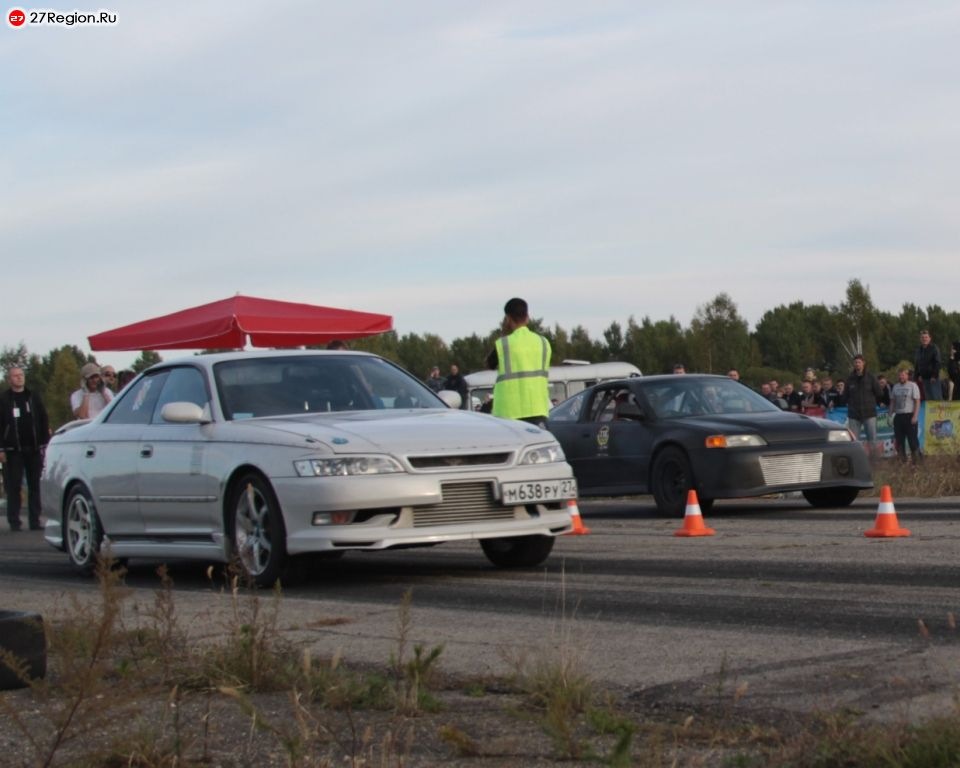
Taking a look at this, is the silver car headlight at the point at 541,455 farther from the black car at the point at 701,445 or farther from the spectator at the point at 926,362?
the spectator at the point at 926,362

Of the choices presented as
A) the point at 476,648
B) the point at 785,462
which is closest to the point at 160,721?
the point at 476,648

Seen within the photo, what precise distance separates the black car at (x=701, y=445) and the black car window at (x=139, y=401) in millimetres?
5455

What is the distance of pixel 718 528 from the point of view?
1331 centimetres

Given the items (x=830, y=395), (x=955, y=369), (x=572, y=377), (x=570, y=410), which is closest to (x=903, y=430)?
(x=955, y=369)

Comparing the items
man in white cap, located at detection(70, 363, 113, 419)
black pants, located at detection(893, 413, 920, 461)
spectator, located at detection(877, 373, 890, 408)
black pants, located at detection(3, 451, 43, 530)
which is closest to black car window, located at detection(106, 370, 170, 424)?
man in white cap, located at detection(70, 363, 113, 419)

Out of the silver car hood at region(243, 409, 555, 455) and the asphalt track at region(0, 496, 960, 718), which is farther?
the silver car hood at region(243, 409, 555, 455)

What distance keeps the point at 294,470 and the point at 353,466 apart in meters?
0.37

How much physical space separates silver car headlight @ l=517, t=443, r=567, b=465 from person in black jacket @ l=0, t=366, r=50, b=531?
10313mm

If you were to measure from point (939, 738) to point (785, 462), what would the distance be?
10.6 metres

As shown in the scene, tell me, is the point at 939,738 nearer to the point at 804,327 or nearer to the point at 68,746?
the point at 68,746

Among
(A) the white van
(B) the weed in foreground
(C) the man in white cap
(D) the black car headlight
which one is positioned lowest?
(B) the weed in foreground

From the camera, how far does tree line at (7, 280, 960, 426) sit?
10419 centimetres

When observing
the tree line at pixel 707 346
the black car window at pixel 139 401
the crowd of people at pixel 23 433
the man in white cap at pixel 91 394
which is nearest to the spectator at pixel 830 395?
the man in white cap at pixel 91 394

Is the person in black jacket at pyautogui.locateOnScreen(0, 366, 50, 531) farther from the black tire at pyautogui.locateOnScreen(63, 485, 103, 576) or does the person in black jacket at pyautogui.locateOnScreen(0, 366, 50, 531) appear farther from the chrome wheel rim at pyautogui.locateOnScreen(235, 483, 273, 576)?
the chrome wheel rim at pyautogui.locateOnScreen(235, 483, 273, 576)
